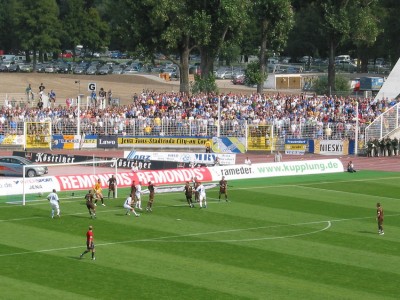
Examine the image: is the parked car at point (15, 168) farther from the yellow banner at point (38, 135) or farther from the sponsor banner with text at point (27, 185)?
the yellow banner at point (38, 135)

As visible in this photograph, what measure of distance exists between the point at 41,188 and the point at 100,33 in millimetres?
85242

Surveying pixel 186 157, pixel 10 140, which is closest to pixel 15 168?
pixel 186 157

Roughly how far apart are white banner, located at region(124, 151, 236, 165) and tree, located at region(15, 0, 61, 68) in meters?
57.9

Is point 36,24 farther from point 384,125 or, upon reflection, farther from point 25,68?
point 384,125

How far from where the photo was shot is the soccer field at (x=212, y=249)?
3541cm

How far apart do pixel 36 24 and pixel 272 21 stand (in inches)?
1726

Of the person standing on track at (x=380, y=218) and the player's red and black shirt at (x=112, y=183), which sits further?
the player's red and black shirt at (x=112, y=183)

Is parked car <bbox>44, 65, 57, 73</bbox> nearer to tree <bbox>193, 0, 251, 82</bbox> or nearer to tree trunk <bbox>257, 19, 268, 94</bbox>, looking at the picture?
tree <bbox>193, 0, 251, 82</bbox>

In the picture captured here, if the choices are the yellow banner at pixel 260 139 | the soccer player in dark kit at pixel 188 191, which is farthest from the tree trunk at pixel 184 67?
the soccer player in dark kit at pixel 188 191

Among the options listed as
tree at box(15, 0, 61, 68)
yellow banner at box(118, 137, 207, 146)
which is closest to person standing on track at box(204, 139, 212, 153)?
yellow banner at box(118, 137, 207, 146)

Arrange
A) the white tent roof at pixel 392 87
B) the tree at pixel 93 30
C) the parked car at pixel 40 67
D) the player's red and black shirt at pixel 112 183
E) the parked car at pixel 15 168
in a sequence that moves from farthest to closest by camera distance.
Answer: the tree at pixel 93 30, the parked car at pixel 40 67, the white tent roof at pixel 392 87, the parked car at pixel 15 168, the player's red and black shirt at pixel 112 183

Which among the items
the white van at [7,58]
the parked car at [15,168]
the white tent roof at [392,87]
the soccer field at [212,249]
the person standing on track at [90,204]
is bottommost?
the soccer field at [212,249]

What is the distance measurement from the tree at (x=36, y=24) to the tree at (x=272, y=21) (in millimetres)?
41680

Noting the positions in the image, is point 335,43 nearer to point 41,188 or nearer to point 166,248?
point 41,188
